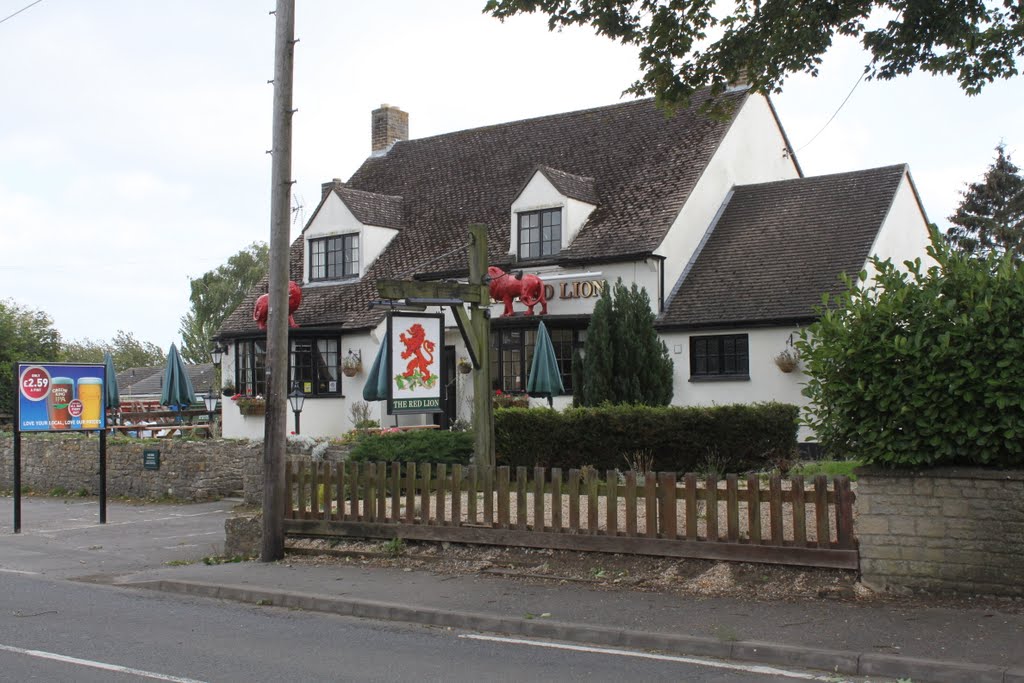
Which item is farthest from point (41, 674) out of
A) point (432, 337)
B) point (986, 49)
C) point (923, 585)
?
point (986, 49)

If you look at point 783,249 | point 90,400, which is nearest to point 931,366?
point 90,400

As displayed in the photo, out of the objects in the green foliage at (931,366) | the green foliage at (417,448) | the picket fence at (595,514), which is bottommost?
the picket fence at (595,514)

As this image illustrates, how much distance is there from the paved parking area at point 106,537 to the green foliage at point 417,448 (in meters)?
2.49

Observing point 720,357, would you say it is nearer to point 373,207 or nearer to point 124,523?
point 373,207

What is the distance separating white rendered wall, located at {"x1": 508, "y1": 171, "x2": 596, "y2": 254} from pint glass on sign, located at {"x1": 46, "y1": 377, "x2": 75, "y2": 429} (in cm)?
1199

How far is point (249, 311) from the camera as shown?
104ft

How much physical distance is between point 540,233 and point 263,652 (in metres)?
19.2

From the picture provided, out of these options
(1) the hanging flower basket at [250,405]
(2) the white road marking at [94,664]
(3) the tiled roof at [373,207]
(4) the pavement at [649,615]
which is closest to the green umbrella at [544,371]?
(3) the tiled roof at [373,207]

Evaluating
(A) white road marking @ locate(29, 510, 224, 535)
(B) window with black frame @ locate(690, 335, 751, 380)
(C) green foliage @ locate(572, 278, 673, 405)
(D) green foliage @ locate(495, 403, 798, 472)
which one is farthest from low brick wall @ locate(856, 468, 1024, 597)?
(B) window with black frame @ locate(690, 335, 751, 380)

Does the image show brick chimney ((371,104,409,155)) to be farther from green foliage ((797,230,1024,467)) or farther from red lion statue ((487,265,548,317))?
green foliage ((797,230,1024,467))

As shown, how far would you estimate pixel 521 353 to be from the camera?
25906 mm

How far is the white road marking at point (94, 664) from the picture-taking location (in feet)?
23.5

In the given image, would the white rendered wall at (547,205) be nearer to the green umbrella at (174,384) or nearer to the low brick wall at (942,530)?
the green umbrella at (174,384)

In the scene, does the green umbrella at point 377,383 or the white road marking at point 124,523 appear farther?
the green umbrella at point 377,383
